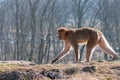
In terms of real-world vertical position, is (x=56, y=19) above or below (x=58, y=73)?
above

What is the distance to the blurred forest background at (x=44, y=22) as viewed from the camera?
56.5m

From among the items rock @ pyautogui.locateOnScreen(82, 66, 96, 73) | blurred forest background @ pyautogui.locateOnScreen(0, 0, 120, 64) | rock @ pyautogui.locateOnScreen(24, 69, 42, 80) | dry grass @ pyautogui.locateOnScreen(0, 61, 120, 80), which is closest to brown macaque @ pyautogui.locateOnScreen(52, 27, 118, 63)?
dry grass @ pyautogui.locateOnScreen(0, 61, 120, 80)

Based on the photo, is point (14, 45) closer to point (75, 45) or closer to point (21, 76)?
point (75, 45)

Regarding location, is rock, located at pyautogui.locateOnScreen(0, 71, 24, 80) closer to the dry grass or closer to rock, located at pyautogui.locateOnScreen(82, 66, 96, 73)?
the dry grass

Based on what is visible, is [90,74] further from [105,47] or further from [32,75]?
[105,47]

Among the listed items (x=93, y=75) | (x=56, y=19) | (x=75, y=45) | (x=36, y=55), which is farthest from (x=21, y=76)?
(x=56, y=19)

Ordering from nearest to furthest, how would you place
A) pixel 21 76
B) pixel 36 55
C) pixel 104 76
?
pixel 21 76 → pixel 104 76 → pixel 36 55

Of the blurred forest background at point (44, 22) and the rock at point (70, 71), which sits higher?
the blurred forest background at point (44, 22)

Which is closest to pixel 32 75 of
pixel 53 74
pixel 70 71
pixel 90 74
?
pixel 53 74

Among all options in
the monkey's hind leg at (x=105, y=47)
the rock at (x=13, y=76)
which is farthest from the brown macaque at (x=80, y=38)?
the rock at (x=13, y=76)

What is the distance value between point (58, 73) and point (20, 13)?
1967 inches

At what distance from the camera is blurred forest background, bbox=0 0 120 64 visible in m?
56.5

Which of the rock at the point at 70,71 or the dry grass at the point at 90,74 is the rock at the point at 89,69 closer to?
the dry grass at the point at 90,74

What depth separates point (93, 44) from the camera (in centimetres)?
1308
